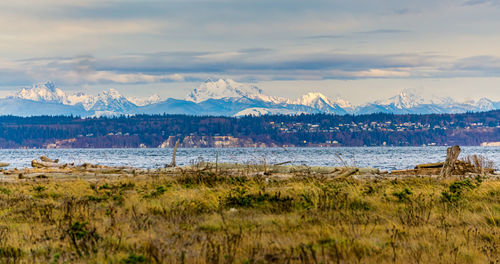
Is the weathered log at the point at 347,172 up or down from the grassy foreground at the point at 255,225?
up

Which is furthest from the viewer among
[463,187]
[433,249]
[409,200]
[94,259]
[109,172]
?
[109,172]

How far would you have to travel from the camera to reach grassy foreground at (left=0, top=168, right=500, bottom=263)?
30.5ft

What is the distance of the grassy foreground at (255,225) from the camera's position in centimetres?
928

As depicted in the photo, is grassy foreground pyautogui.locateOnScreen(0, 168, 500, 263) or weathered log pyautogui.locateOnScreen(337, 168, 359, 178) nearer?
grassy foreground pyautogui.locateOnScreen(0, 168, 500, 263)

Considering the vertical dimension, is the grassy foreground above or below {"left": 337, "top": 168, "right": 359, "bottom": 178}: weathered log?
below

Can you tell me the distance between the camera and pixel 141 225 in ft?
38.8

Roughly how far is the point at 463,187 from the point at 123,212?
1003 centimetres

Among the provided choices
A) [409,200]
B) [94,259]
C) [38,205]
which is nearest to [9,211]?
[38,205]

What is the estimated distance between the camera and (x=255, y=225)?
11.9m

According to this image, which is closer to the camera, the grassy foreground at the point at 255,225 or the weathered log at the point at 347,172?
the grassy foreground at the point at 255,225

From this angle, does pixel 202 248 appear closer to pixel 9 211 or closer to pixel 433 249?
pixel 433 249

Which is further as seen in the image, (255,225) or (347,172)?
(347,172)

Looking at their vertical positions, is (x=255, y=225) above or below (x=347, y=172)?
below

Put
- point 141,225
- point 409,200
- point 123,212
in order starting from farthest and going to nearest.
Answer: point 409,200 → point 123,212 → point 141,225
